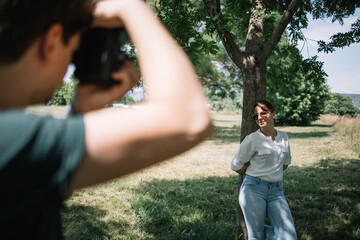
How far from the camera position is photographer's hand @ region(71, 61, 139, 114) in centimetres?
68

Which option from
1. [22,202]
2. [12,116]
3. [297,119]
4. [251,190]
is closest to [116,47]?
[12,116]

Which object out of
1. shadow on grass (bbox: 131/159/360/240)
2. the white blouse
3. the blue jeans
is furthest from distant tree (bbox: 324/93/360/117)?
the blue jeans

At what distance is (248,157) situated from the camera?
366cm

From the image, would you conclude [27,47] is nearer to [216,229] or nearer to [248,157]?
[248,157]

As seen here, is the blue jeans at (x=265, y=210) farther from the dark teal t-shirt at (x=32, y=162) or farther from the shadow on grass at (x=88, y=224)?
the dark teal t-shirt at (x=32, y=162)

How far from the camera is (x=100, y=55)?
2.21 ft

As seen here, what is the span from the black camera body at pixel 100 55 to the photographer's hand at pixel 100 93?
13mm

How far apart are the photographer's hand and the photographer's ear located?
0.12 meters

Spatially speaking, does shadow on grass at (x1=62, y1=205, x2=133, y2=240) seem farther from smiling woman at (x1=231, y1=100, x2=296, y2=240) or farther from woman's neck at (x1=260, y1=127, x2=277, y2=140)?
woman's neck at (x1=260, y1=127, x2=277, y2=140)

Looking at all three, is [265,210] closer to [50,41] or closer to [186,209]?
[186,209]

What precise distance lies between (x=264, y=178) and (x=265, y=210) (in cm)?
40

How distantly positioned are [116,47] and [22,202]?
41cm

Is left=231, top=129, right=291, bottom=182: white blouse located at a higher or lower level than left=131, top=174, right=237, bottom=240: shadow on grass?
higher

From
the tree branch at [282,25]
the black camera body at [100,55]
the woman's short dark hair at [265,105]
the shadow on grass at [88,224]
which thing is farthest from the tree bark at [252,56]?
the black camera body at [100,55]
